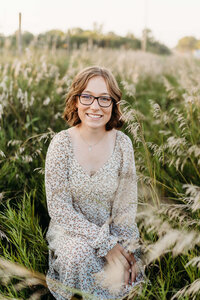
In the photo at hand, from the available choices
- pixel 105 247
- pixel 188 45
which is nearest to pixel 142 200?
pixel 105 247

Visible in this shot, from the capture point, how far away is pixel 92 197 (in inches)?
72.1

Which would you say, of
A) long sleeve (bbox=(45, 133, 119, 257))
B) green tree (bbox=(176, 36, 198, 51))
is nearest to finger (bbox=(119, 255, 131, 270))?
long sleeve (bbox=(45, 133, 119, 257))

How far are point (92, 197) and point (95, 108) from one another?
21.4 inches

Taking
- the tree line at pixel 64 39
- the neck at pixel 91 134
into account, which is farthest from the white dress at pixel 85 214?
the tree line at pixel 64 39

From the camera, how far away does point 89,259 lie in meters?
1.60

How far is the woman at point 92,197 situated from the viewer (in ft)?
5.28

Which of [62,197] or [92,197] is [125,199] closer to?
[92,197]

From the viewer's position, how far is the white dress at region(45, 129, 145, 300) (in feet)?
5.25

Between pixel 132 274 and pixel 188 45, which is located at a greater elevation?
pixel 188 45

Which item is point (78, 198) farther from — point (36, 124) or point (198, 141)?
point (36, 124)

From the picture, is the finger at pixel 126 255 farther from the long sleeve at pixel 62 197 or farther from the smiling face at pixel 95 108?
the smiling face at pixel 95 108

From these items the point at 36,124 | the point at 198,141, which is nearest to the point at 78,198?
the point at 198,141

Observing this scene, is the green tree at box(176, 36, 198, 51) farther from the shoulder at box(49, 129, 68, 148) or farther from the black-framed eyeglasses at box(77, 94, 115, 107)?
the shoulder at box(49, 129, 68, 148)

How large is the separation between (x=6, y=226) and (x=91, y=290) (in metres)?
0.71
